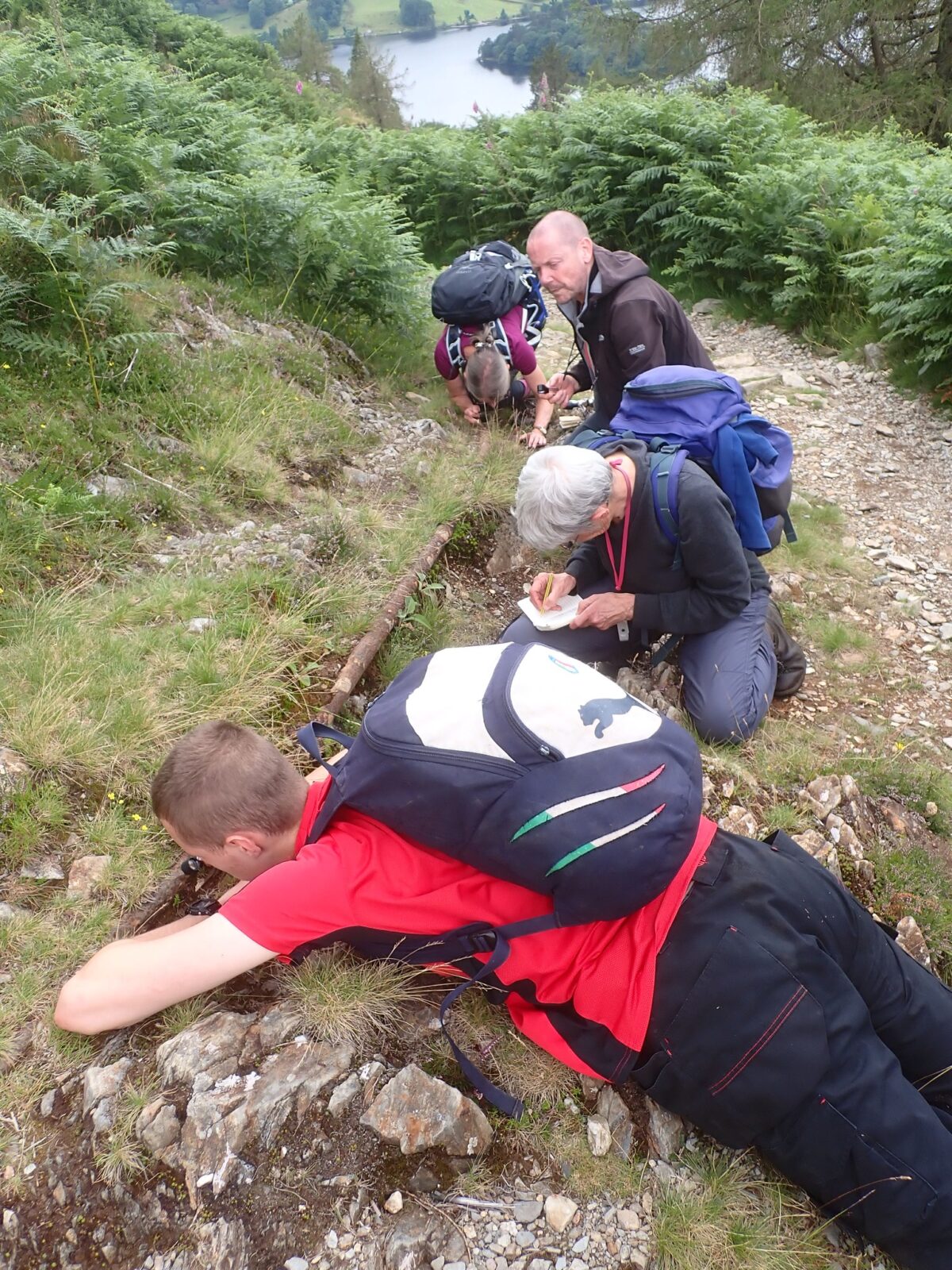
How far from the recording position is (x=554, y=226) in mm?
5309

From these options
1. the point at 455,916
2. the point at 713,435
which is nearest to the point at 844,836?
the point at 713,435

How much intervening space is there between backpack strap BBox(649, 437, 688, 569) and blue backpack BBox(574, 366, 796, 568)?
0.01 m

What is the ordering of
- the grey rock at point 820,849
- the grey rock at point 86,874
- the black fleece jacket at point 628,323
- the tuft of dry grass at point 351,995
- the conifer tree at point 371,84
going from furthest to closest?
the conifer tree at point 371,84 → the black fleece jacket at point 628,323 → the grey rock at point 820,849 → the grey rock at point 86,874 → the tuft of dry grass at point 351,995

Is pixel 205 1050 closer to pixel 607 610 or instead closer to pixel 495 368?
pixel 607 610

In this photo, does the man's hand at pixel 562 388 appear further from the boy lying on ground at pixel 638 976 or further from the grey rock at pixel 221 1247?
the grey rock at pixel 221 1247

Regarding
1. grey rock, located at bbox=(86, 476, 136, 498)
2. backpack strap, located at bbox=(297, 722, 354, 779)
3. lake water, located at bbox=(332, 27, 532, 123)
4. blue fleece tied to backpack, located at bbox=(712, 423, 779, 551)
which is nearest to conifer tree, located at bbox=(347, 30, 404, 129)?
lake water, located at bbox=(332, 27, 532, 123)

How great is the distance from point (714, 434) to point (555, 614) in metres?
1.22

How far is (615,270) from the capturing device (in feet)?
17.6

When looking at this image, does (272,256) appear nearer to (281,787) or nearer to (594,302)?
(594,302)

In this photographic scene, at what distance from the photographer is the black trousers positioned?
2309mm

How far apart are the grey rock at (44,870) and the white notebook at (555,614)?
252 centimetres

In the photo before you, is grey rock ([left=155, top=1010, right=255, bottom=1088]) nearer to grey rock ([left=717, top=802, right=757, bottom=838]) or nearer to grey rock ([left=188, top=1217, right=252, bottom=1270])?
grey rock ([left=188, top=1217, right=252, bottom=1270])

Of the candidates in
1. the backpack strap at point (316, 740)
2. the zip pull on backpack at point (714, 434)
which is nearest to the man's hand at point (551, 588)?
the zip pull on backpack at point (714, 434)

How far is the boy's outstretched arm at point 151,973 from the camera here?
2.21 m
